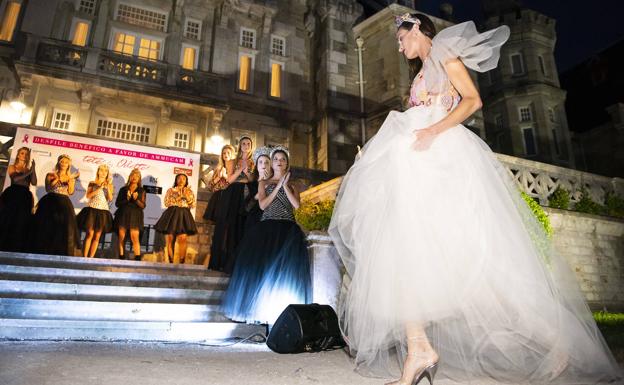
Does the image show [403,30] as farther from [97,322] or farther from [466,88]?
[97,322]

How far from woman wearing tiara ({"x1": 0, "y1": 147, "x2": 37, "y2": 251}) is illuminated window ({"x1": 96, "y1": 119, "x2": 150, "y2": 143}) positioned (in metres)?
8.07

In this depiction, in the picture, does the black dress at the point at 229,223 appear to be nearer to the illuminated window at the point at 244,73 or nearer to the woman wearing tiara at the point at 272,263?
the woman wearing tiara at the point at 272,263

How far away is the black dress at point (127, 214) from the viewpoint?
7.70 meters

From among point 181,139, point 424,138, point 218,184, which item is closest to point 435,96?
point 424,138

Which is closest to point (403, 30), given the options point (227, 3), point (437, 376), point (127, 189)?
point (437, 376)

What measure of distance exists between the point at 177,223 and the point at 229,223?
175 centimetres

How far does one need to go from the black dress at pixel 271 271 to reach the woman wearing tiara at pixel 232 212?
52.2 inches

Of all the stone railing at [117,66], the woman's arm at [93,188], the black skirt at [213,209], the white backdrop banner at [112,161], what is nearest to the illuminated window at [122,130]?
the stone railing at [117,66]

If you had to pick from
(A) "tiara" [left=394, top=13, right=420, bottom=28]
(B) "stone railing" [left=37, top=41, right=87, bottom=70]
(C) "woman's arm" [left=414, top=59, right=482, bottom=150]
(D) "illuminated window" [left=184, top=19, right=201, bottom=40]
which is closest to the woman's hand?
(C) "woman's arm" [left=414, top=59, right=482, bottom=150]

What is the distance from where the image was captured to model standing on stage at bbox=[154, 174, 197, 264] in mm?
7691

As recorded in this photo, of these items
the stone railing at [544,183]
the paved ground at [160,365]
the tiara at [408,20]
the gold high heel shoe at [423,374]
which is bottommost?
the paved ground at [160,365]

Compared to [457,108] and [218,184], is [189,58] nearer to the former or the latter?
[218,184]

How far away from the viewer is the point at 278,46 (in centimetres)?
1906

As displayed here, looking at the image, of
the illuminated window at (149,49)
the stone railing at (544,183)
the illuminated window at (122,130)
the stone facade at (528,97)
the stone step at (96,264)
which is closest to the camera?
the stone step at (96,264)
